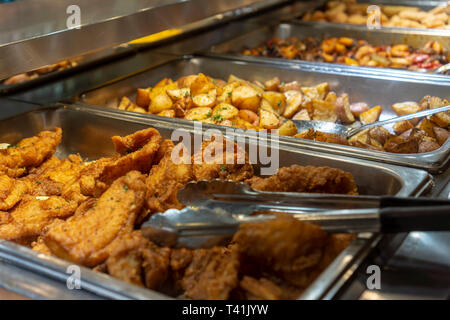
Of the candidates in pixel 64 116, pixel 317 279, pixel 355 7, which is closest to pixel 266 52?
pixel 355 7

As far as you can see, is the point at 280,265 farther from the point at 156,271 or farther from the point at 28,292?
the point at 28,292

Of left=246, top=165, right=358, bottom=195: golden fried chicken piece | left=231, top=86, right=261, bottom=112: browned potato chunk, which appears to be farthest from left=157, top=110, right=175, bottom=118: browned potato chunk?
left=246, top=165, right=358, bottom=195: golden fried chicken piece

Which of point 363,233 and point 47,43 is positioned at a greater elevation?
point 47,43

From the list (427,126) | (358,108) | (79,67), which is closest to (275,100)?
(358,108)

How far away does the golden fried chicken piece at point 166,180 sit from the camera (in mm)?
1758

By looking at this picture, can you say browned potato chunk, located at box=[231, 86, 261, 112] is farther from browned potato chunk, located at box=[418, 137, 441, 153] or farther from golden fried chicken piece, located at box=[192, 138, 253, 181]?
browned potato chunk, located at box=[418, 137, 441, 153]

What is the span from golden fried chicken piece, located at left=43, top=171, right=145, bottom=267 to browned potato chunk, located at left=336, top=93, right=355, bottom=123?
1588mm

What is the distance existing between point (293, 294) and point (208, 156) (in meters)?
0.80

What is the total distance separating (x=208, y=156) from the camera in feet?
6.56

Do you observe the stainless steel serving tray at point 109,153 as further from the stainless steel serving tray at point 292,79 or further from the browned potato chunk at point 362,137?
the browned potato chunk at point 362,137

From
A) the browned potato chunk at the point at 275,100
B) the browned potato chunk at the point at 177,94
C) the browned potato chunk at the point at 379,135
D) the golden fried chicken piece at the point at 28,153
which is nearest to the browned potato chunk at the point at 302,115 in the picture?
the browned potato chunk at the point at 275,100

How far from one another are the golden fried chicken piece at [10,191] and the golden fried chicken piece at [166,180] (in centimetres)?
54
